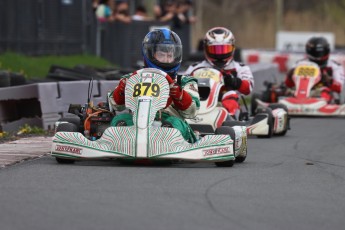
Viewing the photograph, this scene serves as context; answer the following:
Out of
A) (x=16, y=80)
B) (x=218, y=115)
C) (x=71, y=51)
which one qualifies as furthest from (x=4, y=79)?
(x=71, y=51)

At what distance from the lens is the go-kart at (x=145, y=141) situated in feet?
31.4

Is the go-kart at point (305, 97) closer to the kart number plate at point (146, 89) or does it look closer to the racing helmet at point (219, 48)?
the racing helmet at point (219, 48)

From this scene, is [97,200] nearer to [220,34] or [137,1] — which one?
[220,34]

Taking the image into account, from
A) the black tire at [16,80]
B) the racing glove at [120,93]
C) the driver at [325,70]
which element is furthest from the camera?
the driver at [325,70]

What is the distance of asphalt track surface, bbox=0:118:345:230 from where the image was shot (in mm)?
6930

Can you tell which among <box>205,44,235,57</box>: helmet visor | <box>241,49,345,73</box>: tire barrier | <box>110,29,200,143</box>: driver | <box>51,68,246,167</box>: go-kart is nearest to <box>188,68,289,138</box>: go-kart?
<box>205,44,235,57</box>: helmet visor

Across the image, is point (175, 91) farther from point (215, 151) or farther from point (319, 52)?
point (319, 52)

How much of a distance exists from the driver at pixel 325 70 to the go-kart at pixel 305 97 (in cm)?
12

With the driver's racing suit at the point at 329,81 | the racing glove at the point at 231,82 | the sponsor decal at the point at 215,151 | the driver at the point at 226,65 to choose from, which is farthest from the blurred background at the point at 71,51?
the sponsor decal at the point at 215,151

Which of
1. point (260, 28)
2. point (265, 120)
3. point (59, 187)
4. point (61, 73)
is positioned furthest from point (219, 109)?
point (260, 28)

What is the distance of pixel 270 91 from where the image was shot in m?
18.7

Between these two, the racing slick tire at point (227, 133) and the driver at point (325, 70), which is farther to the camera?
the driver at point (325, 70)

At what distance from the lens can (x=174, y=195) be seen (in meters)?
7.98

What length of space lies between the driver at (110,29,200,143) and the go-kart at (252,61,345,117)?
23.5ft
